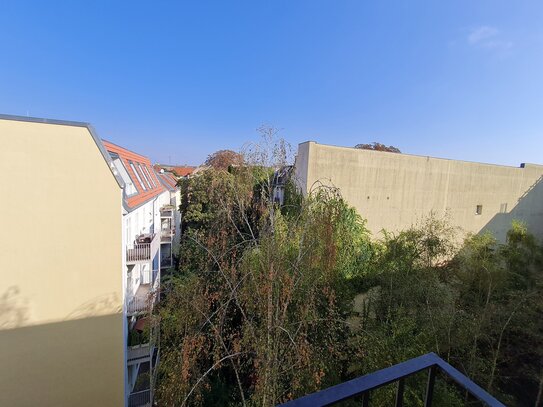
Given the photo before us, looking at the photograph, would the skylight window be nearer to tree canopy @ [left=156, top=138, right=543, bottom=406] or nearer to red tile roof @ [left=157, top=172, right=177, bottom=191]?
tree canopy @ [left=156, top=138, right=543, bottom=406]

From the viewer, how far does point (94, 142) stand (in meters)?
5.25

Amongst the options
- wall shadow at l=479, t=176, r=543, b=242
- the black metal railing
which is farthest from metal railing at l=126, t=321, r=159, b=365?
wall shadow at l=479, t=176, r=543, b=242

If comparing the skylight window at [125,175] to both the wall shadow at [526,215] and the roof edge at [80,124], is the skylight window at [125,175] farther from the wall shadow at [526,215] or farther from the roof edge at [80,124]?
the wall shadow at [526,215]

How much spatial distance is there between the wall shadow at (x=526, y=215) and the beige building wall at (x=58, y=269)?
16357 mm

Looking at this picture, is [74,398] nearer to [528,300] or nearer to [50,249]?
[50,249]

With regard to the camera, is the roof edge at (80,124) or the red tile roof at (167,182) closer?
the roof edge at (80,124)

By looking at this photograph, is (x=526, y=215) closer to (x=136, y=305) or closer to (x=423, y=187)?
(x=423, y=187)

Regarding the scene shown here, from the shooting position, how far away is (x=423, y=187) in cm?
1166

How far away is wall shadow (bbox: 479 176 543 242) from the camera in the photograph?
13.8 meters

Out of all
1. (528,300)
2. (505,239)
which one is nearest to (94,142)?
(528,300)

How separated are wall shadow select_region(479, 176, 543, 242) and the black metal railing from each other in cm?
1588

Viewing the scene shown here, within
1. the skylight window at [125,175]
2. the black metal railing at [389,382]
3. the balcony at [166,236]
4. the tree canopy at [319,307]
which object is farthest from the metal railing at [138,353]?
the black metal railing at [389,382]

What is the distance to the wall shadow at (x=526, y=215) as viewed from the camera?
13.8 meters

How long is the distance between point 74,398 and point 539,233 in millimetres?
21958
